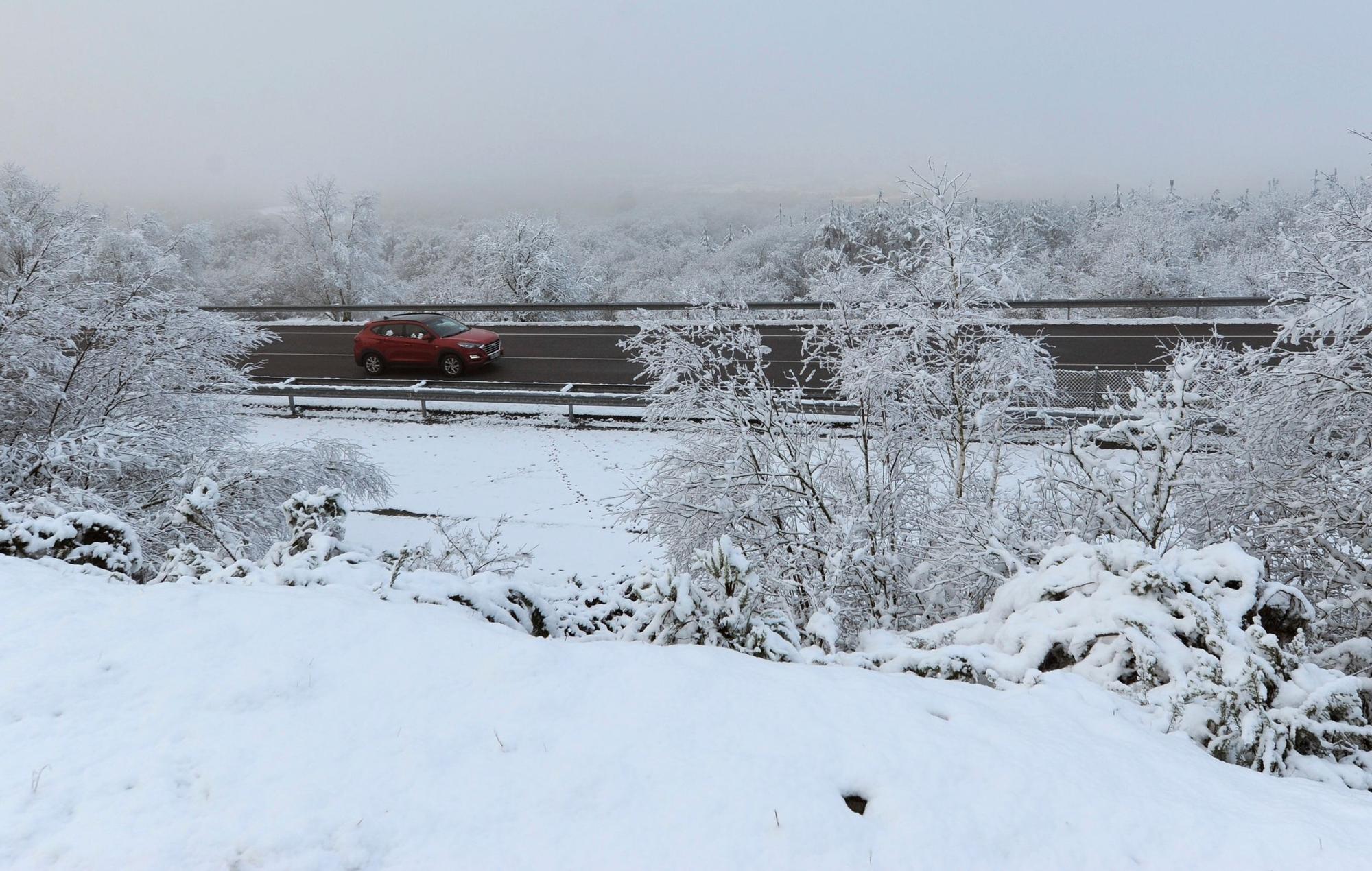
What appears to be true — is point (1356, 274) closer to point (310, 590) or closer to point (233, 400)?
point (310, 590)

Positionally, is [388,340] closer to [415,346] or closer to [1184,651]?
[415,346]

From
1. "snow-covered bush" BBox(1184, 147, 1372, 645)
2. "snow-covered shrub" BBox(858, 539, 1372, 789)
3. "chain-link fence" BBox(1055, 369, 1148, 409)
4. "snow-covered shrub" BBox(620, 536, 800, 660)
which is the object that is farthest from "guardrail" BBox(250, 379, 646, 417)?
"snow-covered shrub" BBox(858, 539, 1372, 789)

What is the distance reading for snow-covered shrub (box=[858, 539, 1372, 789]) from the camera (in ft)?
12.4

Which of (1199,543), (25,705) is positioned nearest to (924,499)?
(1199,543)

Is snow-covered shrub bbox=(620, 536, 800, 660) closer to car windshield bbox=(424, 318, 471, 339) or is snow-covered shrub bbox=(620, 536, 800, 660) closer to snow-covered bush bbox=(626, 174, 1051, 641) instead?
snow-covered bush bbox=(626, 174, 1051, 641)

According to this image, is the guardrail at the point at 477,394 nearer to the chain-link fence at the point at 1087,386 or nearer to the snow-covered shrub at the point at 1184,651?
the chain-link fence at the point at 1087,386

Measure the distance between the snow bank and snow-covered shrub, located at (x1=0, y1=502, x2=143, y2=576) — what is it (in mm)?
1995

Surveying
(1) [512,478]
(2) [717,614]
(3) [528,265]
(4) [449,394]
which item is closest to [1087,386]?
(1) [512,478]

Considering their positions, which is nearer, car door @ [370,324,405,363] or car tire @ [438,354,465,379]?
car tire @ [438,354,465,379]

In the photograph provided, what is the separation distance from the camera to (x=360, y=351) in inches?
939

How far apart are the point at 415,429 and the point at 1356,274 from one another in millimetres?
18708

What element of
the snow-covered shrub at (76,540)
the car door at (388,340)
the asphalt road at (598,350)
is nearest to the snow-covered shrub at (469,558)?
the snow-covered shrub at (76,540)

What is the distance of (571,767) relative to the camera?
3.27 metres

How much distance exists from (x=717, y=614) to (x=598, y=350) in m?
21.3
